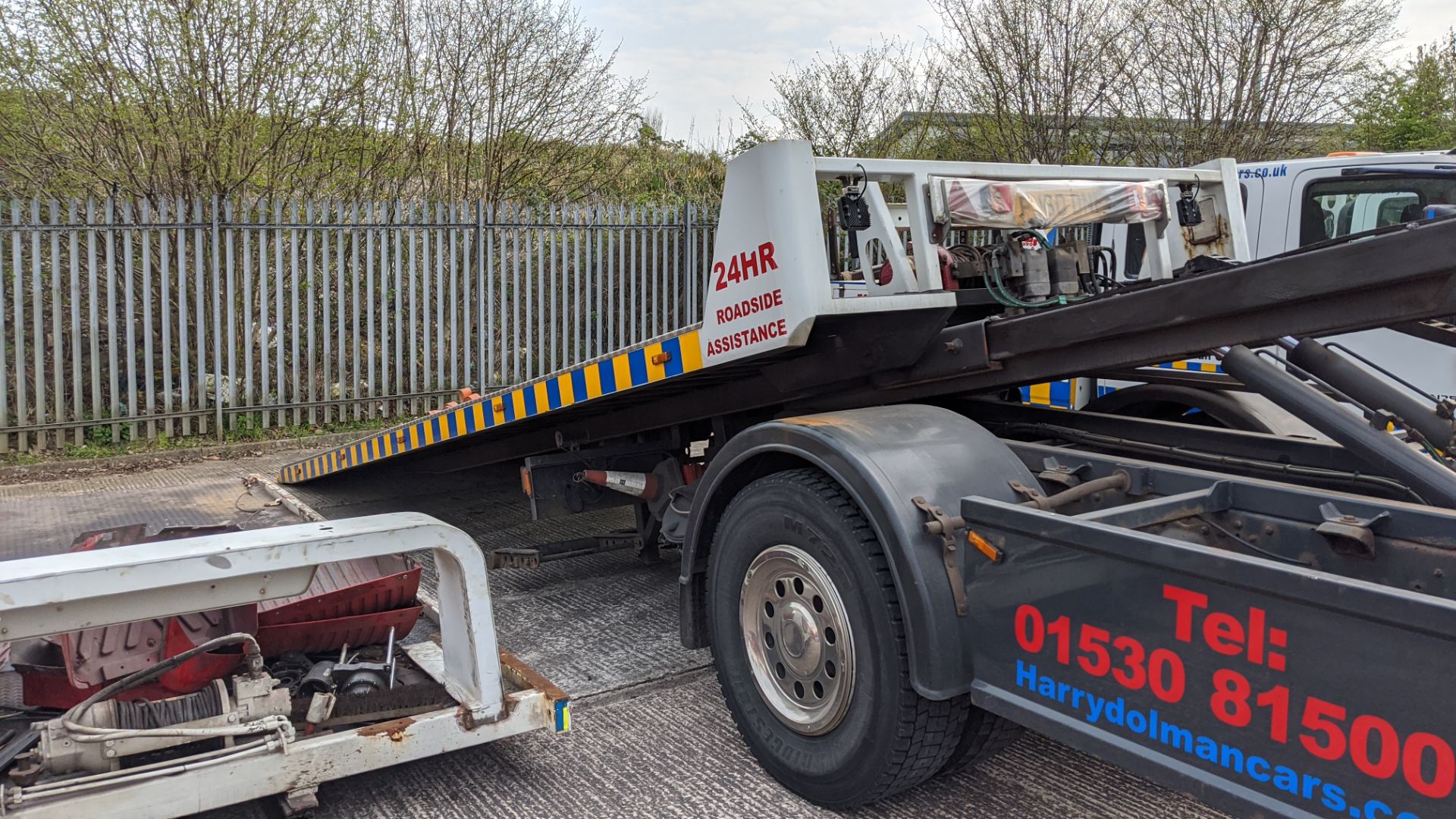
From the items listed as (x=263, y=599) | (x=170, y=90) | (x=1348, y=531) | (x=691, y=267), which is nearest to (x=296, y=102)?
(x=170, y=90)

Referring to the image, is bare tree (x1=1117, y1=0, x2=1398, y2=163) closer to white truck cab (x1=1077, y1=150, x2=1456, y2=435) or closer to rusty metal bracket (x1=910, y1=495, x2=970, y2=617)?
white truck cab (x1=1077, y1=150, x2=1456, y2=435)

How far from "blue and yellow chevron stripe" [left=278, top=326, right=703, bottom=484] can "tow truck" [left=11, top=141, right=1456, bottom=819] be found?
30 mm

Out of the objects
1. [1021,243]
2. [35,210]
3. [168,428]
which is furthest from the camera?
[168,428]

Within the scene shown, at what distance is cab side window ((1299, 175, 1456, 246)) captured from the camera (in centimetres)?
515

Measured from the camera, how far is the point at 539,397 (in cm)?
484

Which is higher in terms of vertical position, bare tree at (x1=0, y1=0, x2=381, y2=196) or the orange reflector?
bare tree at (x1=0, y1=0, x2=381, y2=196)

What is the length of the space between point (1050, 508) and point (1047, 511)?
141 mm

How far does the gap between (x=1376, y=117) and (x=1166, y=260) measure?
12.9 meters

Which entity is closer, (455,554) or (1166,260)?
(455,554)

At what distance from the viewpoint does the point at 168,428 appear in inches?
352

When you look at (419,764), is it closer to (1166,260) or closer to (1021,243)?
(1021,243)

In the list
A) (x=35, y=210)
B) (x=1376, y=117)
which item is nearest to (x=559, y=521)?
(x=35, y=210)

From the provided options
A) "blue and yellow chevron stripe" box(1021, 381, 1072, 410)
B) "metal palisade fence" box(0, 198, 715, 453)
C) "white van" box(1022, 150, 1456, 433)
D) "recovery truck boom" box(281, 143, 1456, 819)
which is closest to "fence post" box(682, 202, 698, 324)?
"metal palisade fence" box(0, 198, 715, 453)

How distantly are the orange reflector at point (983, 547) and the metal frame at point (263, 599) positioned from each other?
4.56ft
